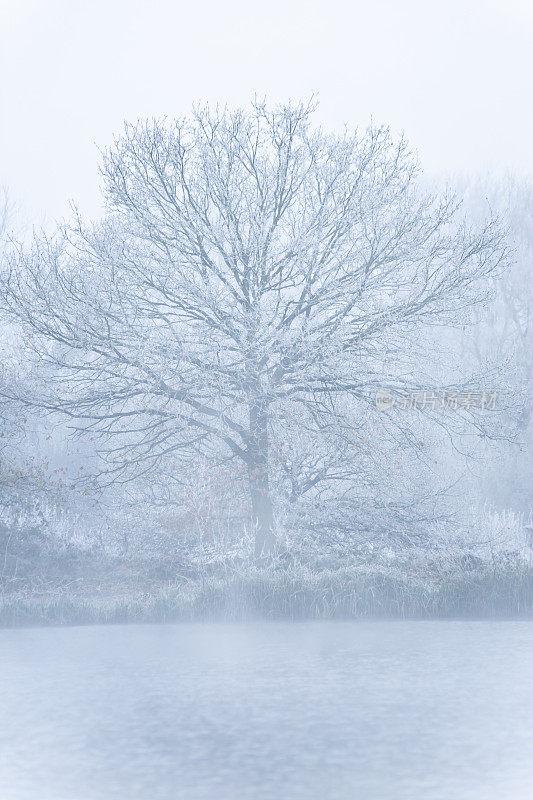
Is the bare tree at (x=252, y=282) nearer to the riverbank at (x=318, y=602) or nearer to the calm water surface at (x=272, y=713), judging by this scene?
the riverbank at (x=318, y=602)

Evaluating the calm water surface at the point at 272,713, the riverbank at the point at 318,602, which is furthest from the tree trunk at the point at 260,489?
the calm water surface at the point at 272,713

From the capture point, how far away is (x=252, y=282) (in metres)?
20.0

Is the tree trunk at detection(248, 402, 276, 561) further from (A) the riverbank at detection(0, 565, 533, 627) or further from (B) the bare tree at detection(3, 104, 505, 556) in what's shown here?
(A) the riverbank at detection(0, 565, 533, 627)

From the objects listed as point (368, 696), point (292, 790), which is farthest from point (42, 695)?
point (292, 790)

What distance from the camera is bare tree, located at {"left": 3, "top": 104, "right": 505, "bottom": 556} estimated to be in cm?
1928

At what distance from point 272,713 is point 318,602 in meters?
6.87

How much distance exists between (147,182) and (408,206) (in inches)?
208

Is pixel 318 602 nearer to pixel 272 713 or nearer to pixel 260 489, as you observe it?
pixel 260 489

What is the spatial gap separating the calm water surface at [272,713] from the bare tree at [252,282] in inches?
195

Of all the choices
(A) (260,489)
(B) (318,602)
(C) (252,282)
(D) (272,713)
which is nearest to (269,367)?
(C) (252,282)

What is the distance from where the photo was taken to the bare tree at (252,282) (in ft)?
63.3

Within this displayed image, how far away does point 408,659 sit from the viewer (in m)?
13.6

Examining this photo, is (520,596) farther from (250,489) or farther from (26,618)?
(26,618)

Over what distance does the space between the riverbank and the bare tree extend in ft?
9.83
